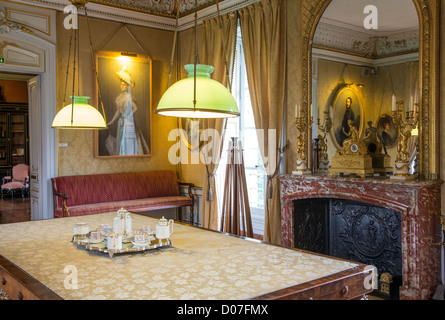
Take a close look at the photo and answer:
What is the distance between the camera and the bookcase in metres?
11.6

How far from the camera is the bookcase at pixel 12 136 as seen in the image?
38.2ft

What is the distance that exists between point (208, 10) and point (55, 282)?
5.52m

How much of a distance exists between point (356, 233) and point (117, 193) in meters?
3.70

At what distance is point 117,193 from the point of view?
6695 mm

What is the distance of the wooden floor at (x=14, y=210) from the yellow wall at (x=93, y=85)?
216 cm

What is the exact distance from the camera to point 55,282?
185 cm

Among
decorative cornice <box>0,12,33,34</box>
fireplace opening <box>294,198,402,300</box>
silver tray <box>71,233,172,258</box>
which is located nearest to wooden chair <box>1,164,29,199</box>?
decorative cornice <box>0,12,33,34</box>

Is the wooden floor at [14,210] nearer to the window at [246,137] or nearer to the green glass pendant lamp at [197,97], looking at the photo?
the window at [246,137]

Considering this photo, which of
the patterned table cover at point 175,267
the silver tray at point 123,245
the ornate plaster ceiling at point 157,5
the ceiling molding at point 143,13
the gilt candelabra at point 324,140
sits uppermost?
the ornate plaster ceiling at point 157,5

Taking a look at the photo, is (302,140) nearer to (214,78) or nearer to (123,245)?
(214,78)

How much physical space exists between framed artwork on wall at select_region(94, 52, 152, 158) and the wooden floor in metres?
2.49

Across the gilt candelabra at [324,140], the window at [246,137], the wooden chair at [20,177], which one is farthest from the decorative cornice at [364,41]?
the wooden chair at [20,177]
